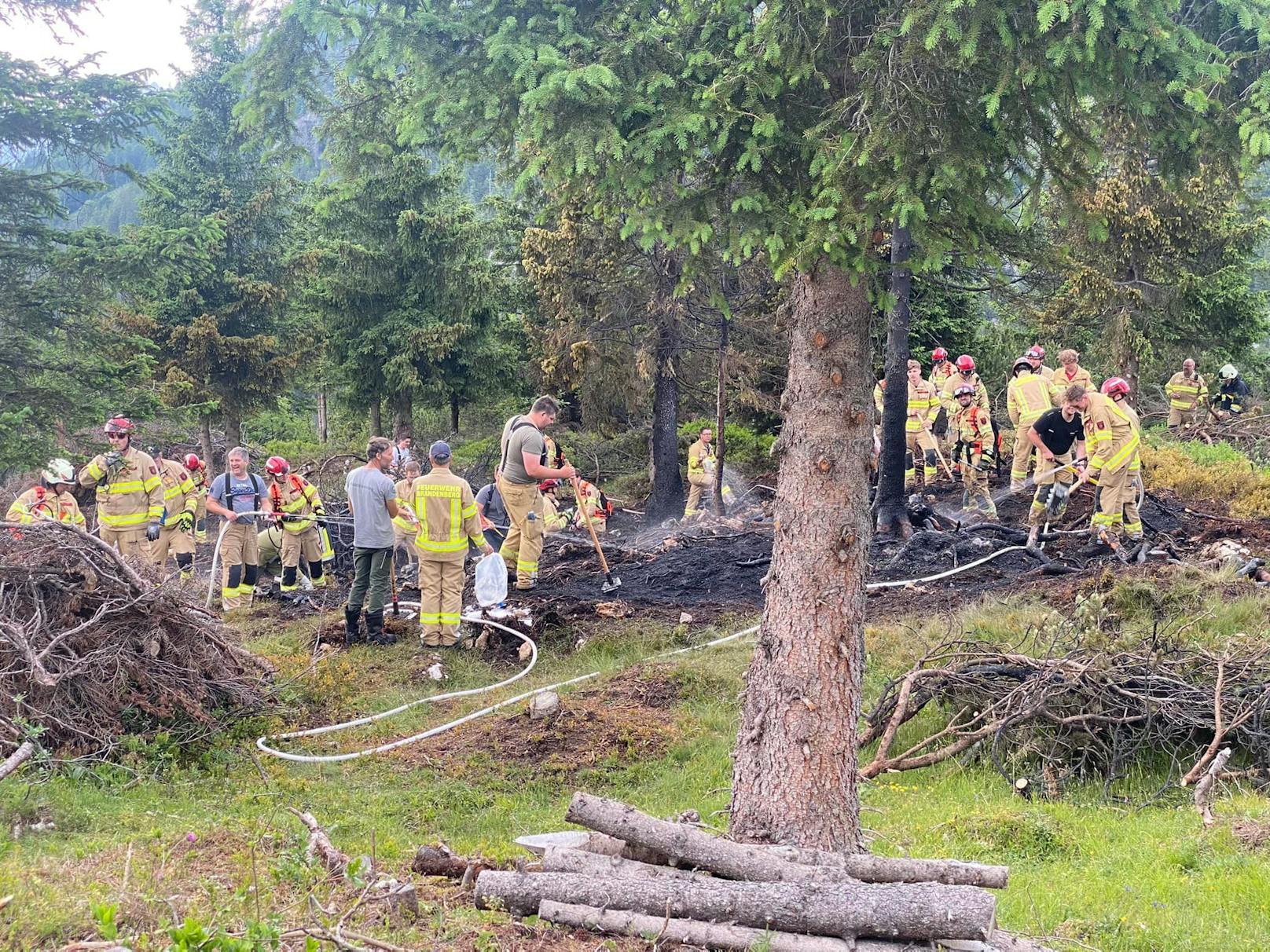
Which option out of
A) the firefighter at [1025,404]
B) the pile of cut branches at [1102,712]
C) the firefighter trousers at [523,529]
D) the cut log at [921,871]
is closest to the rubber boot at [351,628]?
the firefighter trousers at [523,529]

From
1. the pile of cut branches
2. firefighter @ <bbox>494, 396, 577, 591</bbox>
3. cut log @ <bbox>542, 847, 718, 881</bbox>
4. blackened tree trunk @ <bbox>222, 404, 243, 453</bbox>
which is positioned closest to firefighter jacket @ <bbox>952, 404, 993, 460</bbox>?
firefighter @ <bbox>494, 396, 577, 591</bbox>

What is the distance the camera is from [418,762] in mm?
7941

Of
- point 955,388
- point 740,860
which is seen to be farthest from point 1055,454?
point 740,860

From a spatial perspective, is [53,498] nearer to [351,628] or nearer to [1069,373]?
[351,628]

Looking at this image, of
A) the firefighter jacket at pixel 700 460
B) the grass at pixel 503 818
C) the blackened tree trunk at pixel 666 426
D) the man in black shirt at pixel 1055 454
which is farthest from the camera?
the blackened tree trunk at pixel 666 426

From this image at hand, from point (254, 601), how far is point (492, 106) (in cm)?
1008

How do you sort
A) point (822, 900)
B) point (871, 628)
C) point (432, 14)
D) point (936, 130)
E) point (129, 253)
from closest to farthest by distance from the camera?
1. point (822, 900)
2. point (936, 130)
3. point (432, 14)
4. point (871, 628)
5. point (129, 253)

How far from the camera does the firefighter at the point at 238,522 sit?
1269 centimetres

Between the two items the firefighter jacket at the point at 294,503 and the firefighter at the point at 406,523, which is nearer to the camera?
the firefighter at the point at 406,523

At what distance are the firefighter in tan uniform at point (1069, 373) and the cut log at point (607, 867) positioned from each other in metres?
10.6

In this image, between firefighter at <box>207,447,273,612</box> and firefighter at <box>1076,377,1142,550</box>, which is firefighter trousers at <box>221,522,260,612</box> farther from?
firefighter at <box>1076,377,1142,550</box>

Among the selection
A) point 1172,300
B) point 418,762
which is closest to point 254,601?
point 418,762

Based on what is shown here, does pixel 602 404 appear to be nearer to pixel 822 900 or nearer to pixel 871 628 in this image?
pixel 871 628

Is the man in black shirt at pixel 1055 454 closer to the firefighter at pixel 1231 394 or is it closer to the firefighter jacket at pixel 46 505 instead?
the firefighter at pixel 1231 394
